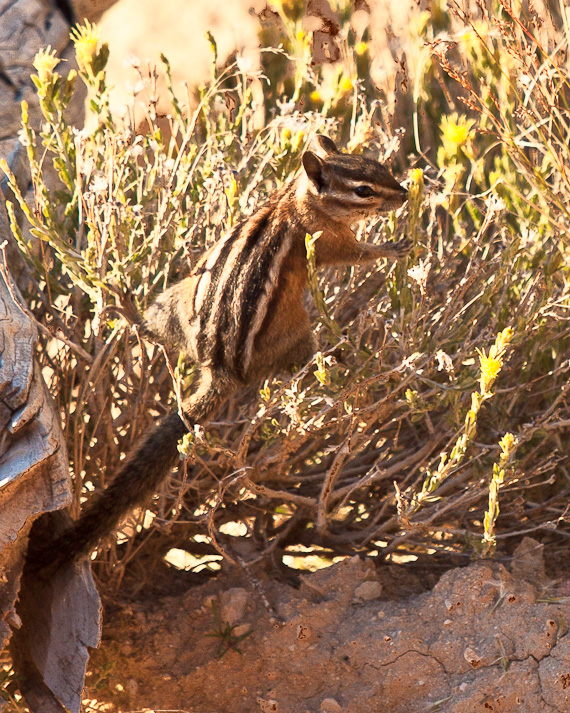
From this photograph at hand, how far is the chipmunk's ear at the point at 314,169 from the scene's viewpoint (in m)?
2.85

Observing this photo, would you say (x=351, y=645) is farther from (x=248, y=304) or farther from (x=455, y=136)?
(x=455, y=136)

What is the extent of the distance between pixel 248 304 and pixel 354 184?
637mm

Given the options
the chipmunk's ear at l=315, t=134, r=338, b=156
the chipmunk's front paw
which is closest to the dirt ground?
the chipmunk's front paw

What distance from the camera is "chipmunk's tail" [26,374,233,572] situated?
250 centimetres

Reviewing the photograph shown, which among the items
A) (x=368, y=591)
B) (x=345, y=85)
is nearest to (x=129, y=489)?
(x=368, y=591)

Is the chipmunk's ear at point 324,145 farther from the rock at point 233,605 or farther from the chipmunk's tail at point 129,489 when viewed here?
the rock at point 233,605

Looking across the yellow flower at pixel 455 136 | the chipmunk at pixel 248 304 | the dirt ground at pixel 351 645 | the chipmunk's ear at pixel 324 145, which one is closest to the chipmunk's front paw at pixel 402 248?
the chipmunk at pixel 248 304

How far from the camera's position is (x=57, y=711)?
2434 millimetres

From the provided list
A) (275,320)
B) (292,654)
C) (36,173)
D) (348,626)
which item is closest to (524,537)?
(348,626)

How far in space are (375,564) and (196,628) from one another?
0.71 meters

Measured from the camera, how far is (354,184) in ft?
9.75

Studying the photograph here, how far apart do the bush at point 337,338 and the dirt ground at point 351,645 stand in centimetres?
19

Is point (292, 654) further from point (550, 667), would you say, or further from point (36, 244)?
point (36, 244)

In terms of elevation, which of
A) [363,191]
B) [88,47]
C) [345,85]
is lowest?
[363,191]
